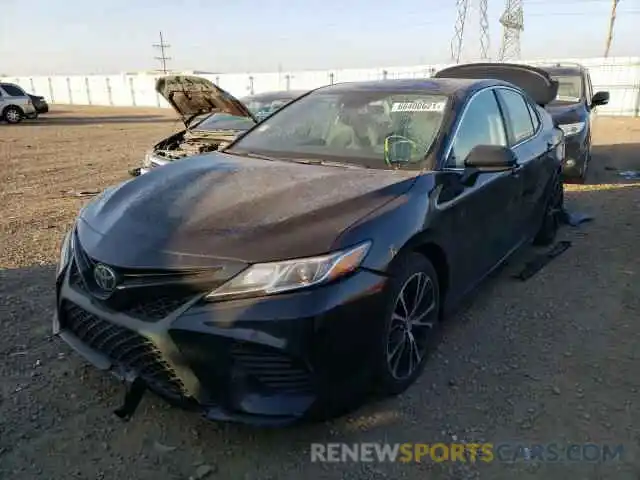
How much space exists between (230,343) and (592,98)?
8.77 m

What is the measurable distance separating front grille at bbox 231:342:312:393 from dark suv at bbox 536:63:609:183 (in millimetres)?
6487

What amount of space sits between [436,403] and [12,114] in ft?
80.0

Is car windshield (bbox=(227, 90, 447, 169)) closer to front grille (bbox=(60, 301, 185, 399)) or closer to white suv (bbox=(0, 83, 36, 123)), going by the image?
front grille (bbox=(60, 301, 185, 399))

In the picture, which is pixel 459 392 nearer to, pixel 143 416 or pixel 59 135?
pixel 143 416

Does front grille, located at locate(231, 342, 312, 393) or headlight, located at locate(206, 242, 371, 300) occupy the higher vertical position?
headlight, located at locate(206, 242, 371, 300)

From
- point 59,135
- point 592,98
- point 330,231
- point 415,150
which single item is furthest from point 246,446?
point 59,135

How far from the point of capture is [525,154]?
410 cm

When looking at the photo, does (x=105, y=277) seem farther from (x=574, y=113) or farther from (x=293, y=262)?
(x=574, y=113)

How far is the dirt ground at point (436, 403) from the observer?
2271 millimetres

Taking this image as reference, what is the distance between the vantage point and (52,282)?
160 inches

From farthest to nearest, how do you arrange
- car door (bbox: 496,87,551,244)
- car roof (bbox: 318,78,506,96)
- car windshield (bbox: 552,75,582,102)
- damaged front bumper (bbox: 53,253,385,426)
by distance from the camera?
car windshield (bbox: 552,75,582,102)
car door (bbox: 496,87,551,244)
car roof (bbox: 318,78,506,96)
damaged front bumper (bbox: 53,253,385,426)

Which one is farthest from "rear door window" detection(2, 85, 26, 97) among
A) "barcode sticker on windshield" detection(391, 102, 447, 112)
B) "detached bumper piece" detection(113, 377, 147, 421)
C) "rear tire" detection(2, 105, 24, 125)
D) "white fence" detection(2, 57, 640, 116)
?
"detached bumper piece" detection(113, 377, 147, 421)

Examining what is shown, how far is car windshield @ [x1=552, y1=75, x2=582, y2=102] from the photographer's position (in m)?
8.50

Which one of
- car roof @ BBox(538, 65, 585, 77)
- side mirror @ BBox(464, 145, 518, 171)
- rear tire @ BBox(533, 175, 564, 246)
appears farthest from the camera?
car roof @ BBox(538, 65, 585, 77)
